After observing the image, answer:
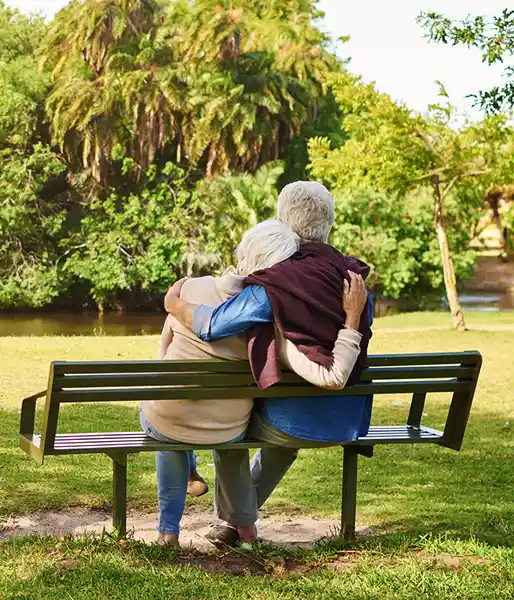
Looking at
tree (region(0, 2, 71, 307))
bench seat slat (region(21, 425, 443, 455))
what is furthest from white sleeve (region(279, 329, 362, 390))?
tree (region(0, 2, 71, 307))

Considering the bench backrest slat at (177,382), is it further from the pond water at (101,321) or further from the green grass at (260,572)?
the pond water at (101,321)

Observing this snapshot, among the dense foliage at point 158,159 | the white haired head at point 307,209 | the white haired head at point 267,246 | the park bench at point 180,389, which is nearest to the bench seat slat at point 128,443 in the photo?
the park bench at point 180,389

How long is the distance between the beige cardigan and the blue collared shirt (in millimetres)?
94

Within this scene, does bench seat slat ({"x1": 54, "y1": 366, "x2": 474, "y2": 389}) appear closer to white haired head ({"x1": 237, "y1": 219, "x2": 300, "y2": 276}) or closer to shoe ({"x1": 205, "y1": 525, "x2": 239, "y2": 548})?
white haired head ({"x1": 237, "y1": 219, "x2": 300, "y2": 276})

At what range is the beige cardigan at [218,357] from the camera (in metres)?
4.37

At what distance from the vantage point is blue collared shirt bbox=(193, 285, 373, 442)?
433 cm

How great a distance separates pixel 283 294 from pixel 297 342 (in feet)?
0.69

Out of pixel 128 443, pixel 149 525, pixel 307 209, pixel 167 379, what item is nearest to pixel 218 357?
pixel 167 379

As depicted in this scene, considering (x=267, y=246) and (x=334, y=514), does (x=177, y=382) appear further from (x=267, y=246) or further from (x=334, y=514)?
(x=334, y=514)

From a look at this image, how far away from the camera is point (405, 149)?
21.5 meters

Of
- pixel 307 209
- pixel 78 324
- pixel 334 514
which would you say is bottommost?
pixel 78 324

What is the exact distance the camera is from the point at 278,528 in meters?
5.60

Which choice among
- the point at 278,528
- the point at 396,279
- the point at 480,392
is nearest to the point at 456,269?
the point at 396,279

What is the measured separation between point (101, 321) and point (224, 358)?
3132 centimetres
